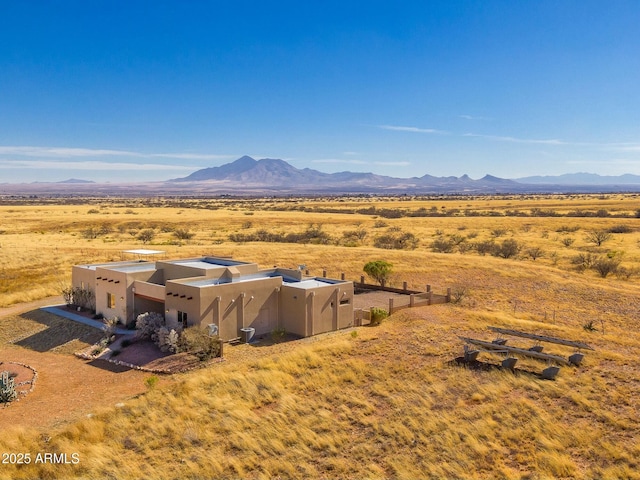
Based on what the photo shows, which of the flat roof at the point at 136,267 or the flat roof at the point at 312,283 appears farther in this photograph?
the flat roof at the point at 136,267

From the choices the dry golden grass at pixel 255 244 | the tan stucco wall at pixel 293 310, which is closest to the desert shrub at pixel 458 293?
the dry golden grass at pixel 255 244

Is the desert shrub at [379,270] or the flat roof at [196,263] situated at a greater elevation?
the flat roof at [196,263]

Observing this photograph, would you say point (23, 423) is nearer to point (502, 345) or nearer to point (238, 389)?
point (238, 389)

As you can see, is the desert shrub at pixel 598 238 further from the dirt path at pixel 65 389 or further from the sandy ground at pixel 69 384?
the dirt path at pixel 65 389

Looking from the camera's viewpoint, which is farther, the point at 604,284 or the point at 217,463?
the point at 604,284

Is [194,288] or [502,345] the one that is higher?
[194,288]

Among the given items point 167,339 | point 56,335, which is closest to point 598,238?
point 167,339

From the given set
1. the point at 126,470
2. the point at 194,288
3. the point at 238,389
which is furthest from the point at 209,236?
the point at 126,470
